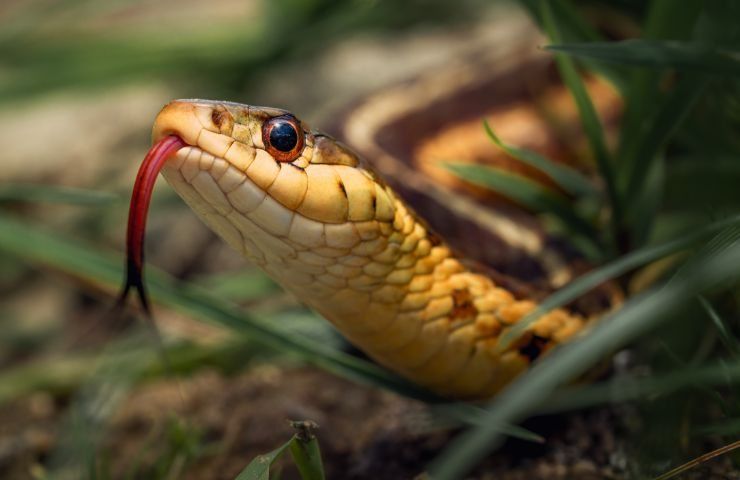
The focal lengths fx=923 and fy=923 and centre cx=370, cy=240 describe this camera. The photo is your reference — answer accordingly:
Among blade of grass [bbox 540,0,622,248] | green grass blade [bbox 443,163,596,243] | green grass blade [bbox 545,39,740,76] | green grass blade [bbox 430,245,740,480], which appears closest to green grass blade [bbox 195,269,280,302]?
green grass blade [bbox 443,163,596,243]

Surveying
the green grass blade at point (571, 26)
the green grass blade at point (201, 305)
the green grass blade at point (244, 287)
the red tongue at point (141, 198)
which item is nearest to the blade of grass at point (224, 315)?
the green grass blade at point (201, 305)

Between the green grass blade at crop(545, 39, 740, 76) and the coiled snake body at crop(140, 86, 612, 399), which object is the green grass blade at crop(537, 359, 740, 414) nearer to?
the coiled snake body at crop(140, 86, 612, 399)

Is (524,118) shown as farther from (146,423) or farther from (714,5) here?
(146,423)

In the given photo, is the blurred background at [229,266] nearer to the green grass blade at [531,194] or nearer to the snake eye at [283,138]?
the green grass blade at [531,194]

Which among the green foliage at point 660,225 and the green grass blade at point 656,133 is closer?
the green foliage at point 660,225

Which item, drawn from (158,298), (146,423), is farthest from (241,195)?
(146,423)
